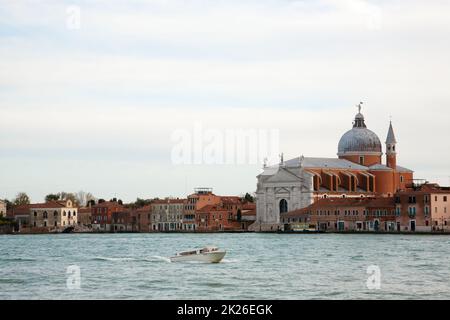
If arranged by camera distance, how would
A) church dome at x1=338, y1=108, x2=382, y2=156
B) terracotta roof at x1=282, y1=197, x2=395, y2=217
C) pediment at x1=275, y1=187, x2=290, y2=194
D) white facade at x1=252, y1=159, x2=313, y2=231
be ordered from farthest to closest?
church dome at x1=338, y1=108, x2=382, y2=156 < pediment at x1=275, y1=187, x2=290, y2=194 < white facade at x1=252, y1=159, x2=313, y2=231 < terracotta roof at x1=282, y1=197, x2=395, y2=217

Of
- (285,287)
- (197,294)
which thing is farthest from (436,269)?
(197,294)

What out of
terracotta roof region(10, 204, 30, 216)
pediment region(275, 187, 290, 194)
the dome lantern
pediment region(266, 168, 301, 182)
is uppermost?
the dome lantern

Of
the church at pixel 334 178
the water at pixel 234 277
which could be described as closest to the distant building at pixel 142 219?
the church at pixel 334 178

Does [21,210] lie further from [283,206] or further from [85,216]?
[283,206]

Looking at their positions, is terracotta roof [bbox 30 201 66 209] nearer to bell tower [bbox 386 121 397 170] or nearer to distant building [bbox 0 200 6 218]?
distant building [bbox 0 200 6 218]

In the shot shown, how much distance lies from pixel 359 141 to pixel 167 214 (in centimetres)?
1756

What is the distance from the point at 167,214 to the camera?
95250 millimetres

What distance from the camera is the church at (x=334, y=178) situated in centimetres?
8531

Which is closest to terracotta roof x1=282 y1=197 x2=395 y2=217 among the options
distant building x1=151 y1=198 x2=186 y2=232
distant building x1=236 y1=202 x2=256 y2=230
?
distant building x1=236 y1=202 x2=256 y2=230

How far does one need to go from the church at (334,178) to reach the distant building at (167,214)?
875 centimetres

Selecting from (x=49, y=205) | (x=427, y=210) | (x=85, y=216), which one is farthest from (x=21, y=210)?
(x=427, y=210)

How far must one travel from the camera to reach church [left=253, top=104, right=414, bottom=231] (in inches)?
3359

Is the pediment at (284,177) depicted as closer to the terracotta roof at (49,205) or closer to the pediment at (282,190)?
the pediment at (282,190)
